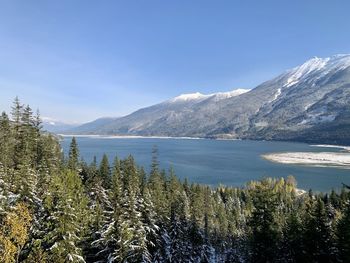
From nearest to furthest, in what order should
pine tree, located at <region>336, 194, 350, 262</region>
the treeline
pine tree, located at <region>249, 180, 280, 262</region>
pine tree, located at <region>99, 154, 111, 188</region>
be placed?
1. the treeline
2. pine tree, located at <region>336, 194, 350, 262</region>
3. pine tree, located at <region>249, 180, 280, 262</region>
4. pine tree, located at <region>99, 154, 111, 188</region>

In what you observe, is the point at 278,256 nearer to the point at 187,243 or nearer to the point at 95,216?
the point at 187,243

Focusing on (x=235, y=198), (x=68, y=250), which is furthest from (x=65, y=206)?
(x=235, y=198)

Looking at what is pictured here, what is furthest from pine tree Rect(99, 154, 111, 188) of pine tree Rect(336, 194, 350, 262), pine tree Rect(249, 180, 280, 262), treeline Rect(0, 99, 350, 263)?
pine tree Rect(336, 194, 350, 262)

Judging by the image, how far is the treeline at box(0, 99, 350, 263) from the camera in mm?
33656

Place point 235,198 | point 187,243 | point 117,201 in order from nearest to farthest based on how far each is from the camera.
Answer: point 117,201 → point 187,243 → point 235,198

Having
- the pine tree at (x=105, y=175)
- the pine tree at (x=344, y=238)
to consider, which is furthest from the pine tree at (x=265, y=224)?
the pine tree at (x=105, y=175)

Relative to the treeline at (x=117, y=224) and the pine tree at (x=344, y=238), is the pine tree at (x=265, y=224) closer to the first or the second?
the treeline at (x=117, y=224)

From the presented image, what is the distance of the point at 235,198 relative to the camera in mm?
137250

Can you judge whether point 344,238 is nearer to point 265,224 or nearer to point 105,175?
point 265,224

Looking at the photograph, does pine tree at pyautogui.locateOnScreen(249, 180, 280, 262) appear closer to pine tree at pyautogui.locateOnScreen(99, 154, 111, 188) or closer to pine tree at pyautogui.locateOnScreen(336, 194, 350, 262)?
pine tree at pyautogui.locateOnScreen(336, 194, 350, 262)

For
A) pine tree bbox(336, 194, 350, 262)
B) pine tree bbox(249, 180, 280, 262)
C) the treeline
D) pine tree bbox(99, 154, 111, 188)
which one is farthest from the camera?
pine tree bbox(99, 154, 111, 188)

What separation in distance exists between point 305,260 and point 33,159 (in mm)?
56456

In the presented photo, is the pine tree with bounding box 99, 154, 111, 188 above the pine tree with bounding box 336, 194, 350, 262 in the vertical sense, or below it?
above

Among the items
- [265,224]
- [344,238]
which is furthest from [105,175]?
[344,238]
